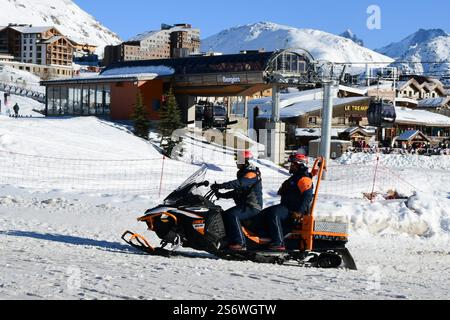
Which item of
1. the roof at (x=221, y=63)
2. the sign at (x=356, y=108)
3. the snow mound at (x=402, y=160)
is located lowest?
the snow mound at (x=402, y=160)

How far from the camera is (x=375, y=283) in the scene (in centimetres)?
808

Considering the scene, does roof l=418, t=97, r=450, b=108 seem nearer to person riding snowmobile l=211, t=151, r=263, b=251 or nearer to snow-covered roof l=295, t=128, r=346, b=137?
snow-covered roof l=295, t=128, r=346, b=137

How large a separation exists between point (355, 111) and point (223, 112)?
57.4 feet

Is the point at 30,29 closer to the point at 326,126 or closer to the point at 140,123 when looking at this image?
the point at 140,123

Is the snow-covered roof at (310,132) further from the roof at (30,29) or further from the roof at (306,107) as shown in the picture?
the roof at (30,29)

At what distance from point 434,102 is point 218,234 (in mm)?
71462

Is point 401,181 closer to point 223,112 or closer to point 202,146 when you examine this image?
point 202,146

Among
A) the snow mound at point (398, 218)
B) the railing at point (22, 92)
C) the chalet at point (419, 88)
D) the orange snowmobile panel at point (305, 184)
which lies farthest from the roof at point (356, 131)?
the orange snowmobile panel at point (305, 184)

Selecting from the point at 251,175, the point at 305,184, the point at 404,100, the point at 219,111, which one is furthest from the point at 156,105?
the point at 404,100

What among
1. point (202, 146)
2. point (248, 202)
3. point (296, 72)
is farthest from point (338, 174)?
point (248, 202)

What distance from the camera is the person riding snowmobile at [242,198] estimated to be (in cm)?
951

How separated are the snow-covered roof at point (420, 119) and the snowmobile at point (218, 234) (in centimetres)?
5293

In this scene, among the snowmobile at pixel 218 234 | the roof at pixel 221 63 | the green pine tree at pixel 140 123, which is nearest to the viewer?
the snowmobile at pixel 218 234
